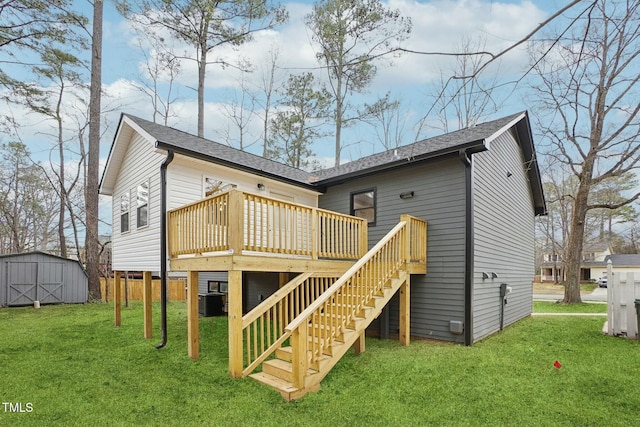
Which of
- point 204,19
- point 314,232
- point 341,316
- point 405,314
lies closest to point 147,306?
point 314,232

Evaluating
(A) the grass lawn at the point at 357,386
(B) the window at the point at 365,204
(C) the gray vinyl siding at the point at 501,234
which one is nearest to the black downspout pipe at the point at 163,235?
Answer: (A) the grass lawn at the point at 357,386

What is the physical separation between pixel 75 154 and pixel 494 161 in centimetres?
2041

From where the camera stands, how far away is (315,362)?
483 cm

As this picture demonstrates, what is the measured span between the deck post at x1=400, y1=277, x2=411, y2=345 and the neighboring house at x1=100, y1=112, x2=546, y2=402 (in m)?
0.04

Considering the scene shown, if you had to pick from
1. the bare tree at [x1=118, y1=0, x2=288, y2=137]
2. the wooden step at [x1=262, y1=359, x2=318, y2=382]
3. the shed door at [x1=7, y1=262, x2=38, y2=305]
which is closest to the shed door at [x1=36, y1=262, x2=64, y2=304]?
the shed door at [x1=7, y1=262, x2=38, y2=305]

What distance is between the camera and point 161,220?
702 centimetres

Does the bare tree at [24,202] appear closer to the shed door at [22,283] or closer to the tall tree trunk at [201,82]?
the shed door at [22,283]

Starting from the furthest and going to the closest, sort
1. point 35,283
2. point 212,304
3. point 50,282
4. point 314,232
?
point 50,282 < point 35,283 < point 212,304 < point 314,232

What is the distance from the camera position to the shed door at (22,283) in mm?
12969

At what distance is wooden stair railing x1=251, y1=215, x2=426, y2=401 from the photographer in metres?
4.46

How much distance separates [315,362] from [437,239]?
158 inches

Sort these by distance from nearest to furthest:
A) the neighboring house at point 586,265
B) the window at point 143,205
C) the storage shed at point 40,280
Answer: the window at point 143,205 → the storage shed at point 40,280 → the neighboring house at point 586,265

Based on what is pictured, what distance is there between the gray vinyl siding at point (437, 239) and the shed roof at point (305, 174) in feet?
1.31

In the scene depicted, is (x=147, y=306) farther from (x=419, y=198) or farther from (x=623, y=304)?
(x=623, y=304)
